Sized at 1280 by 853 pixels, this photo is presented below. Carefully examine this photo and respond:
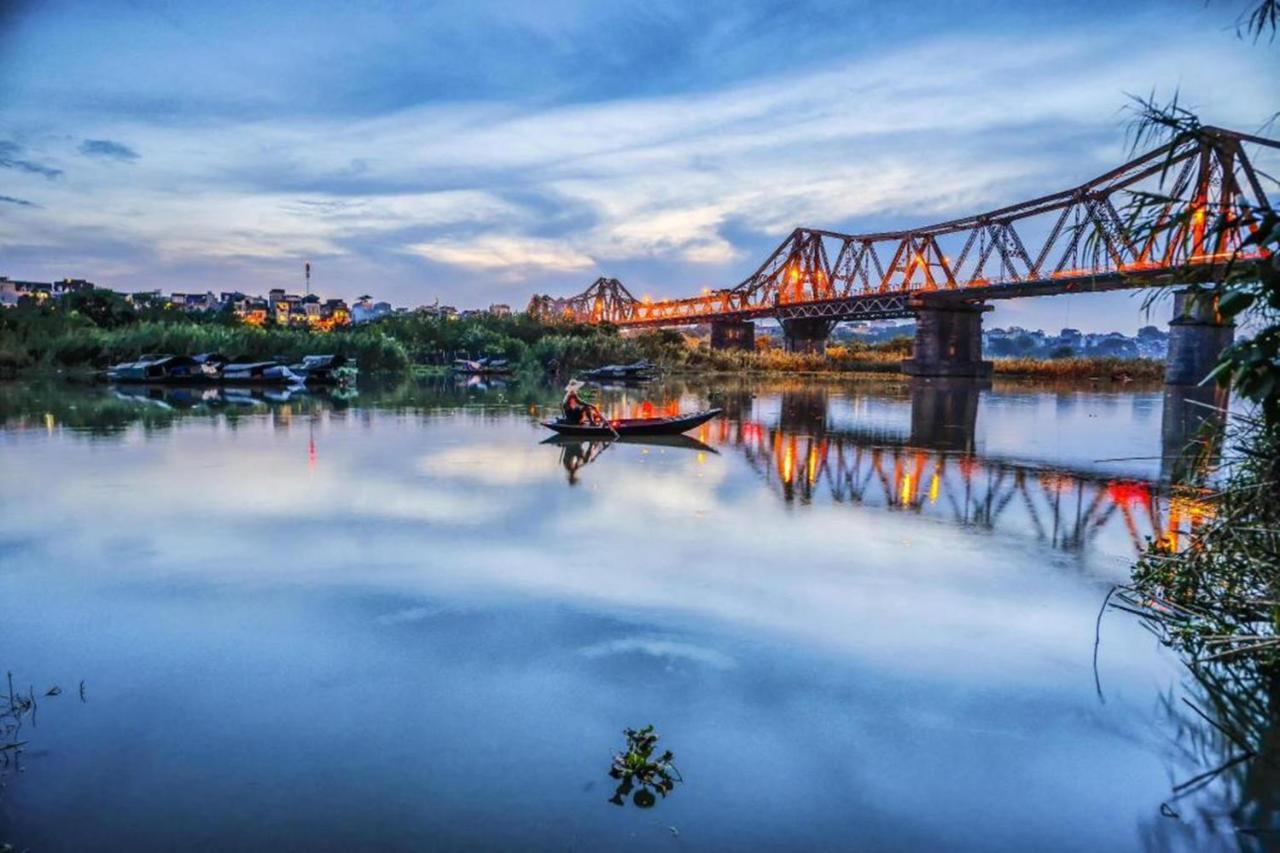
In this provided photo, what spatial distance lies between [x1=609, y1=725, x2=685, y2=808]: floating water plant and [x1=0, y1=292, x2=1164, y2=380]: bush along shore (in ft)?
165

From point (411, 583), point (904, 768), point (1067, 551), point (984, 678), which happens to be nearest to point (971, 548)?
point (1067, 551)

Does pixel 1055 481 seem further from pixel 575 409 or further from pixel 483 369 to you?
pixel 483 369

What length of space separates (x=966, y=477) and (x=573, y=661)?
1192cm

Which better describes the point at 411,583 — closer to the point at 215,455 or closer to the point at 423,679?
the point at 423,679

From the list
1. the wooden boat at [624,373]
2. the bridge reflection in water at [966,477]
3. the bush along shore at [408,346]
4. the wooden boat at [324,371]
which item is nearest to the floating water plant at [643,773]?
the bridge reflection in water at [966,477]

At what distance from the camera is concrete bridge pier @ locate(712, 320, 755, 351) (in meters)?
98.4

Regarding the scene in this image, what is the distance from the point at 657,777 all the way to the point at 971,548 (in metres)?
7.12

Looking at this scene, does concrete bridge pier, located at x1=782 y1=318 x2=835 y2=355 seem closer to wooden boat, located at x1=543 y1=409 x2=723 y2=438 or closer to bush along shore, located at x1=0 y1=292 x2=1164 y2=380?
bush along shore, located at x1=0 y1=292 x2=1164 y2=380

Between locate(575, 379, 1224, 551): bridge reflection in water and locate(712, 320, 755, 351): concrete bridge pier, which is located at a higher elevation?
locate(712, 320, 755, 351): concrete bridge pier

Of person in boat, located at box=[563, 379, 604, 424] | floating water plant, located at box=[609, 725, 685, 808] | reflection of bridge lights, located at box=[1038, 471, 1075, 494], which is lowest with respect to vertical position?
floating water plant, located at box=[609, 725, 685, 808]

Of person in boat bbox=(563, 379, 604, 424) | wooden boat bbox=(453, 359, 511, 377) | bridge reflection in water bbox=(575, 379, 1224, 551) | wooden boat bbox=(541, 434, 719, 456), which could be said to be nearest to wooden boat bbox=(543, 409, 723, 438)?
wooden boat bbox=(541, 434, 719, 456)

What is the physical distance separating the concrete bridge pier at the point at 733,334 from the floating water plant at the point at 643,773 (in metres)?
93.6

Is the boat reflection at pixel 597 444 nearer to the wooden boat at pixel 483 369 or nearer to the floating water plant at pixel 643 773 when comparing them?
the floating water plant at pixel 643 773

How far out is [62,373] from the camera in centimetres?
4775
